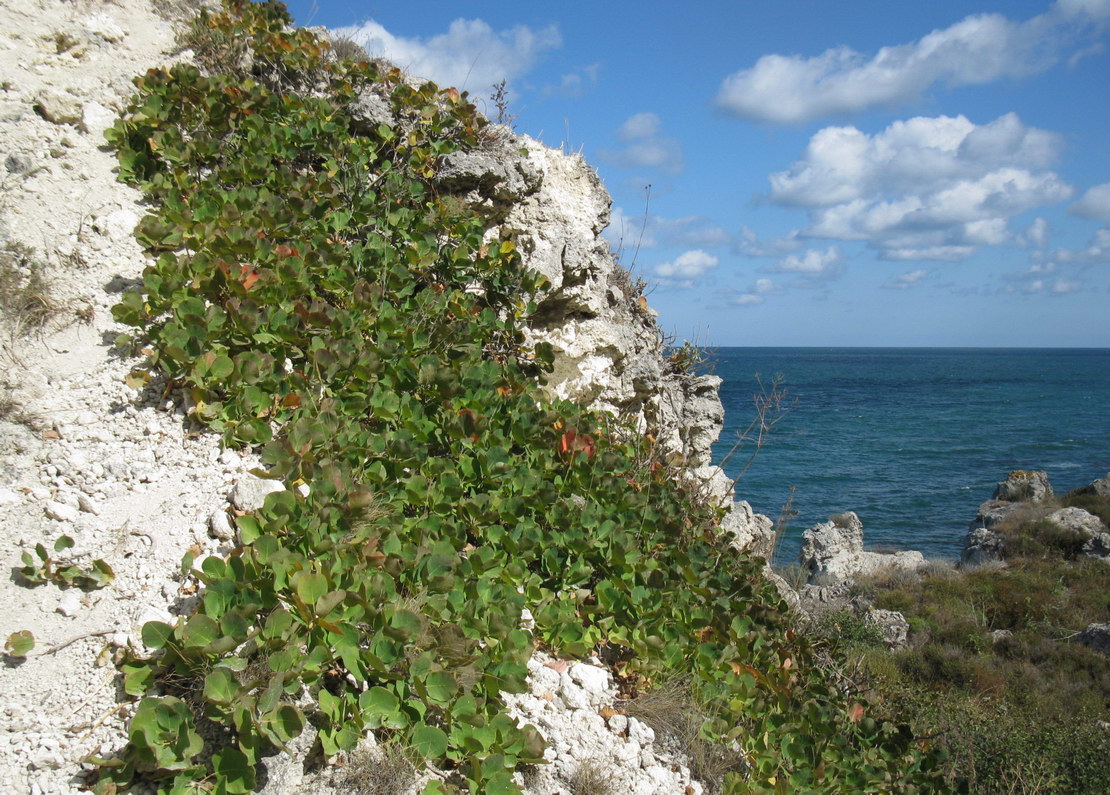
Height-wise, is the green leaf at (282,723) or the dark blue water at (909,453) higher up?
the green leaf at (282,723)

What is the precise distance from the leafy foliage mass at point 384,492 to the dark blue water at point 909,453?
2.25m

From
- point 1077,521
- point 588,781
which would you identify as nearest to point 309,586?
point 588,781

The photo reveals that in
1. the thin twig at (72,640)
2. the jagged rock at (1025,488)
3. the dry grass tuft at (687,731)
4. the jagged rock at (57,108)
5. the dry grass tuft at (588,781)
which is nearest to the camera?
the thin twig at (72,640)

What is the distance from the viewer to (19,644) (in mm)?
2459

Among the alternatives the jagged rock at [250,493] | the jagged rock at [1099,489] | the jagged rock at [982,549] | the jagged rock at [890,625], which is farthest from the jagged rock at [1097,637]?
the jagged rock at [250,493]

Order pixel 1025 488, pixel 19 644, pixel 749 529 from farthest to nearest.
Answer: pixel 1025 488
pixel 749 529
pixel 19 644

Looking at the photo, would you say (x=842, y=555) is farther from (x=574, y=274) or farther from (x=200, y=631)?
(x=200, y=631)

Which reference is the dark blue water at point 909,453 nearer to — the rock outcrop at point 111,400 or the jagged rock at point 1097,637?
the rock outcrop at point 111,400

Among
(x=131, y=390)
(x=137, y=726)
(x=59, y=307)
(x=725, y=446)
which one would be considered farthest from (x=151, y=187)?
(x=725, y=446)

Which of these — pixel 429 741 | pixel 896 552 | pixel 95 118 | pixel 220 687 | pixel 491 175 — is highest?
pixel 95 118

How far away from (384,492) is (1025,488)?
92.5 ft

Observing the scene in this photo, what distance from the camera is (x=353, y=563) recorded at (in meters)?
2.77

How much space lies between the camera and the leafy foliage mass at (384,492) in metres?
2.48

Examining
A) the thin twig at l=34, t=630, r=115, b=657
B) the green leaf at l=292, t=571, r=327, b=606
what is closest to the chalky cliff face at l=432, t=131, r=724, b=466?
the green leaf at l=292, t=571, r=327, b=606
